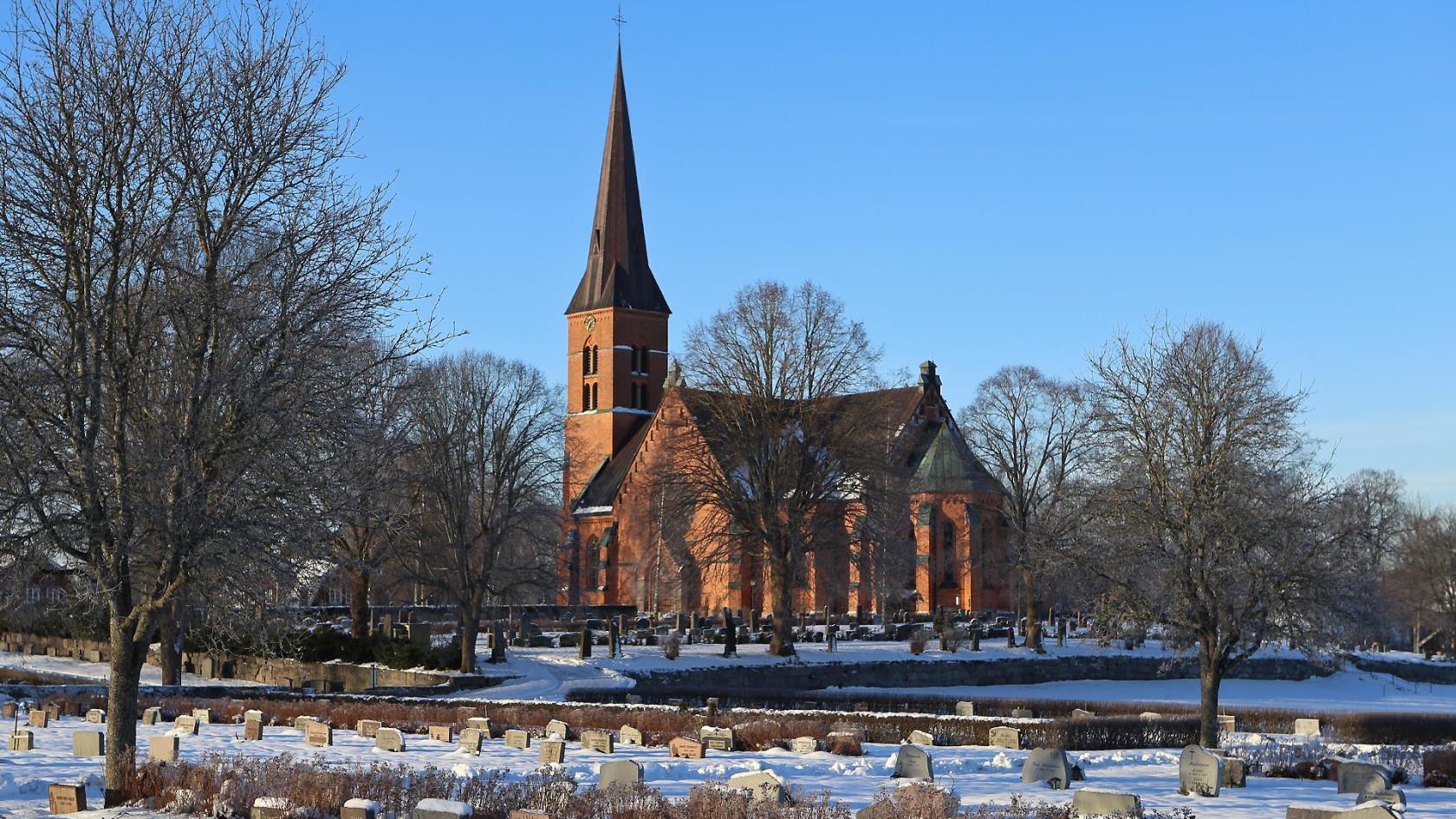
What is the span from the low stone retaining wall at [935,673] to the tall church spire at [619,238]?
41072 mm

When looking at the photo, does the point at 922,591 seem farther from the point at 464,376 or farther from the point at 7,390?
the point at 7,390

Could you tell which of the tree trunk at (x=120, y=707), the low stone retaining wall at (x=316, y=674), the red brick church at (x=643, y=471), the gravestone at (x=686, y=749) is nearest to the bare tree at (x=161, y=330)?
the tree trunk at (x=120, y=707)

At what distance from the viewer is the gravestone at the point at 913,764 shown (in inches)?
805

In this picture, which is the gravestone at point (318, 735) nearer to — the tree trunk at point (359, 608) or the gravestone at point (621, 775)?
the gravestone at point (621, 775)

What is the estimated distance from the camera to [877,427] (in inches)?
2111

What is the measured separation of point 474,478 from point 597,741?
28.1 metres

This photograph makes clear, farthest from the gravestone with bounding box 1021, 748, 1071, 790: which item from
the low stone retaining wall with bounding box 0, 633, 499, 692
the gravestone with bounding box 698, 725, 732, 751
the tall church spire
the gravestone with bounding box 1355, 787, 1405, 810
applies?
the tall church spire

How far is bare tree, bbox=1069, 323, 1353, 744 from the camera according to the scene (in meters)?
27.2

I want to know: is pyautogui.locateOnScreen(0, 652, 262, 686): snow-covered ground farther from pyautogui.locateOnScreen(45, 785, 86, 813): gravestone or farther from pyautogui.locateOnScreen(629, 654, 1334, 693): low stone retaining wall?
pyautogui.locateOnScreen(45, 785, 86, 813): gravestone

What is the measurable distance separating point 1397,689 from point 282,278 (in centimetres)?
5813

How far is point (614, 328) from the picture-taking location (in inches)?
3590

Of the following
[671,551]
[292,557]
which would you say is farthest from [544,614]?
[292,557]

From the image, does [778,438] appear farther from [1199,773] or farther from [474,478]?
[1199,773]

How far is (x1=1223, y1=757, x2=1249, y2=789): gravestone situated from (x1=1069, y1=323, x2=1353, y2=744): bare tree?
5.65 meters
